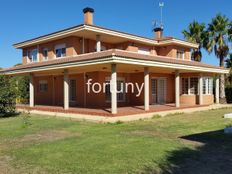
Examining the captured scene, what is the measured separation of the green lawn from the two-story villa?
6.93 meters

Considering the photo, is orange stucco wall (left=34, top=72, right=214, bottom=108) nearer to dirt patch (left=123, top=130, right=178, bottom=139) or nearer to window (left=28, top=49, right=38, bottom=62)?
window (left=28, top=49, right=38, bottom=62)

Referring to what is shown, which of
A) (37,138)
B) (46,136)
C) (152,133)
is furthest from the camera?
(152,133)

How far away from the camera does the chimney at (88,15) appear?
74.0 feet

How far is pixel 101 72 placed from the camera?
66.8ft

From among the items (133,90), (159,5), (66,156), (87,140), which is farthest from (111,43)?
(66,156)

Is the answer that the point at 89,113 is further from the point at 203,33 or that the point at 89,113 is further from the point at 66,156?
the point at 203,33

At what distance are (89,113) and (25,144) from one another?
6768mm

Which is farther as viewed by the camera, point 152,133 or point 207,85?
point 207,85

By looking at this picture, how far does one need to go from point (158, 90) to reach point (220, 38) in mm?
11427

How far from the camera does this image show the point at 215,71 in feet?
79.6

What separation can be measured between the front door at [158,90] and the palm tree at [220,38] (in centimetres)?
854

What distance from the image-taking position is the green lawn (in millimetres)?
6432

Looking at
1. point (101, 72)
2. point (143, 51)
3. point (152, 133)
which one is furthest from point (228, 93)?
point (152, 133)

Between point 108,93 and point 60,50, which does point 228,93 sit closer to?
point 108,93
